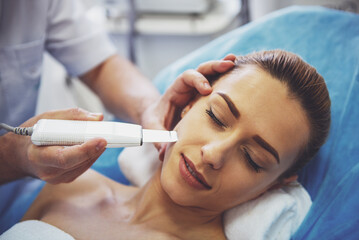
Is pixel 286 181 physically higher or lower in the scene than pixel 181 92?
lower

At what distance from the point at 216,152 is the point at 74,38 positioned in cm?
75

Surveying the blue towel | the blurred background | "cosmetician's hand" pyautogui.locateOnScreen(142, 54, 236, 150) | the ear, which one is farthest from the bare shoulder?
the blurred background

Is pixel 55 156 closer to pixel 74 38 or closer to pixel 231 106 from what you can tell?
pixel 231 106

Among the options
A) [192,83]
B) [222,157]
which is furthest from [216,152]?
[192,83]

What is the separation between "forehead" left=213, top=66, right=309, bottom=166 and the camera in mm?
666

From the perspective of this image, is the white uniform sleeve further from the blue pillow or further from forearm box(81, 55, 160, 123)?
the blue pillow

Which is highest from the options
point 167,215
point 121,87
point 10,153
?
point 10,153

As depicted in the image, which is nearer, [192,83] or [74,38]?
[192,83]

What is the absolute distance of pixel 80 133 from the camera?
→ 1.81 ft

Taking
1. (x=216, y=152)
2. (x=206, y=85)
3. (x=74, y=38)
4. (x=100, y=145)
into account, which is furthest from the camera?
(x=74, y=38)

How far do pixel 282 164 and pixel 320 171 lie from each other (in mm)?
203

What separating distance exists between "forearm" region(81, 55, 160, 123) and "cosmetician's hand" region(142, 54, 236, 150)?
0.37 ft

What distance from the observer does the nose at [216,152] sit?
62 cm

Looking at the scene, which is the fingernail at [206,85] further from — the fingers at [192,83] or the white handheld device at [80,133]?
the white handheld device at [80,133]
